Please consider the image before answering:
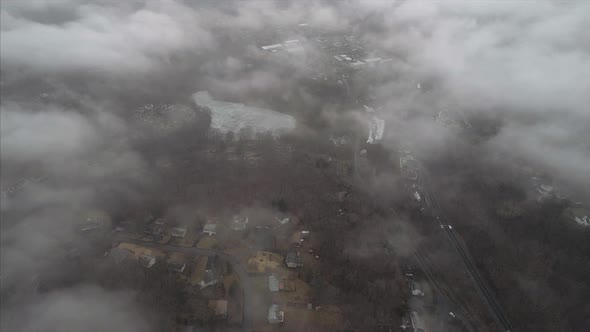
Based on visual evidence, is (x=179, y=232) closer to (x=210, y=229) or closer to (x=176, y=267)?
(x=210, y=229)

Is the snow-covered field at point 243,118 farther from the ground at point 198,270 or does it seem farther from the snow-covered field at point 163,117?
the ground at point 198,270

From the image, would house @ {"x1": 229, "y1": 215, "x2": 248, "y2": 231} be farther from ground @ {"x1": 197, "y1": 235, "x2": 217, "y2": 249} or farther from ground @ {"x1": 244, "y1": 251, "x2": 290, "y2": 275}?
ground @ {"x1": 244, "y1": 251, "x2": 290, "y2": 275}

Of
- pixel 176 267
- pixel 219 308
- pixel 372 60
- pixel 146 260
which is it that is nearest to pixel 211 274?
pixel 176 267

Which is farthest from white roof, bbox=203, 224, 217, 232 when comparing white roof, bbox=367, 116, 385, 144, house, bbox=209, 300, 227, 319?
white roof, bbox=367, 116, 385, 144

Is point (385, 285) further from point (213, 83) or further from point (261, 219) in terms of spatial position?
point (213, 83)

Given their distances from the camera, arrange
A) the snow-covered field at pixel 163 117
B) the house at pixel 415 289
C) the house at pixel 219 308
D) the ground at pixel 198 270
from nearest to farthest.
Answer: the house at pixel 219 308 → the ground at pixel 198 270 → the house at pixel 415 289 → the snow-covered field at pixel 163 117

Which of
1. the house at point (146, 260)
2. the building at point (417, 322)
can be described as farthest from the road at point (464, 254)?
the house at point (146, 260)
